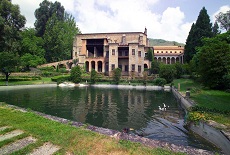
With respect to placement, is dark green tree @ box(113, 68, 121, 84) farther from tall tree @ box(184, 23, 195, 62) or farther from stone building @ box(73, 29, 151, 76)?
tall tree @ box(184, 23, 195, 62)

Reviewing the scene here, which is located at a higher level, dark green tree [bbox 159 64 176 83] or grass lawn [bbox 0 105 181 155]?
dark green tree [bbox 159 64 176 83]

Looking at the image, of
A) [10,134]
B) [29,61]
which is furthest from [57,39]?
[10,134]

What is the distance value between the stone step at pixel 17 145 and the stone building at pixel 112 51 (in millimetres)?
35818

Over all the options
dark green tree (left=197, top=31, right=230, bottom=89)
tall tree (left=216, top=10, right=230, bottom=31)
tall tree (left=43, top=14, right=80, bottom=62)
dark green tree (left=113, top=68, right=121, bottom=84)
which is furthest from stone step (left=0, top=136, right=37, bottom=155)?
tall tree (left=43, top=14, right=80, bottom=62)

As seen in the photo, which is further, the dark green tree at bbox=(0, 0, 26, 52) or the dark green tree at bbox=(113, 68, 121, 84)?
the dark green tree at bbox=(0, 0, 26, 52)

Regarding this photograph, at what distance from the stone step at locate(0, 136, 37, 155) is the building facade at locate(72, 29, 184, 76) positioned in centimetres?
3582

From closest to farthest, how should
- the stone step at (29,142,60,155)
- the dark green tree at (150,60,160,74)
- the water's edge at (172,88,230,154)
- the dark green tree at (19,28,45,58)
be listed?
the stone step at (29,142,60,155) < the water's edge at (172,88,230,154) < the dark green tree at (150,60,160,74) < the dark green tree at (19,28,45,58)

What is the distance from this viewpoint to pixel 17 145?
503 centimetres

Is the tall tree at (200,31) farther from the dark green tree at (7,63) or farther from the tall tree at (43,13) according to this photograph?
the tall tree at (43,13)

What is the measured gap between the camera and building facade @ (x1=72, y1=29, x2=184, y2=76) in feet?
143

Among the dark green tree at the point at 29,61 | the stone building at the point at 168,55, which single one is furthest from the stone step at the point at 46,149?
the stone building at the point at 168,55

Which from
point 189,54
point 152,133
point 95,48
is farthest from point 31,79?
point 189,54

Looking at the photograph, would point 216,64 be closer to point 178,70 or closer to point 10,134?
point 10,134

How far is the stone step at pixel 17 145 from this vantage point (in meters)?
4.65
